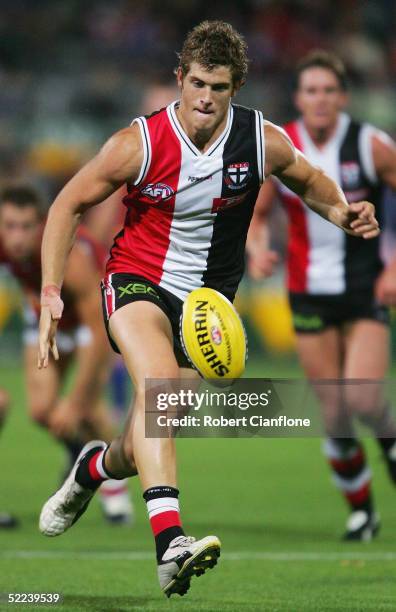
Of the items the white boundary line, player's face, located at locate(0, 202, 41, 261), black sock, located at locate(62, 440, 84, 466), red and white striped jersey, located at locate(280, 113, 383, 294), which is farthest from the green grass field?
player's face, located at locate(0, 202, 41, 261)

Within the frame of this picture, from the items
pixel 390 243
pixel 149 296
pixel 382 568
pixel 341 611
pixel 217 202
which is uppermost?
pixel 217 202

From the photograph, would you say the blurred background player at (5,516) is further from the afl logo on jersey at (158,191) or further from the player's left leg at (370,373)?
the afl logo on jersey at (158,191)

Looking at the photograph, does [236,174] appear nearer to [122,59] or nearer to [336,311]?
[336,311]

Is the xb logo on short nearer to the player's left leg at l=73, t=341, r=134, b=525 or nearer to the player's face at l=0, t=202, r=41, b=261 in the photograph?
the player's left leg at l=73, t=341, r=134, b=525

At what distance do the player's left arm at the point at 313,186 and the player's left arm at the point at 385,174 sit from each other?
1893 millimetres

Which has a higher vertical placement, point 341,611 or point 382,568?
point 341,611

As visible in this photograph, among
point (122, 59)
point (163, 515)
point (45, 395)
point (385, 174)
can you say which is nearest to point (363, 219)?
point (163, 515)

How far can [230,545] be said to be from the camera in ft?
25.1

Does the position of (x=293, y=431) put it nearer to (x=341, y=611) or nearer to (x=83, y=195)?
(x=341, y=611)

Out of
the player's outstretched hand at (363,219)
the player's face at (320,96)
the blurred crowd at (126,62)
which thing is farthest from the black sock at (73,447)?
the blurred crowd at (126,62)

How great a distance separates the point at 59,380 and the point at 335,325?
205 cm

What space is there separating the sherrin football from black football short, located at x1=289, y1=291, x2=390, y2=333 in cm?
285

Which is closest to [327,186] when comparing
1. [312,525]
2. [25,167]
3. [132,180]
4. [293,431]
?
[132,180]

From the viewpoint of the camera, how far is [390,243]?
17125 mm
